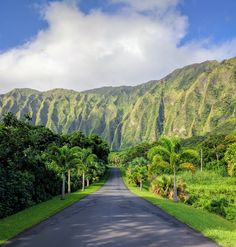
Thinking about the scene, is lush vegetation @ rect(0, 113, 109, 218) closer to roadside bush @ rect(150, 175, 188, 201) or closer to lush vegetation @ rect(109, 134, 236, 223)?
lush vegetation @ rect(109, 134, 236, 223)

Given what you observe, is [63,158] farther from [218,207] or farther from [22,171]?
[218,207]

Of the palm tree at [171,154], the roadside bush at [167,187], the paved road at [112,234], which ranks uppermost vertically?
the palm tree at [171,154]

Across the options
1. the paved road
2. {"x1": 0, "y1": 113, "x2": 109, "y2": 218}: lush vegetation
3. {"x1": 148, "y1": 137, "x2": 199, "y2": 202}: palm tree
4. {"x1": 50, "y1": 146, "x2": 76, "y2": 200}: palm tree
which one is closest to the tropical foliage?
{"x1": 148, "y1": 137, "x2": 199, "y2": 202}: palm tree

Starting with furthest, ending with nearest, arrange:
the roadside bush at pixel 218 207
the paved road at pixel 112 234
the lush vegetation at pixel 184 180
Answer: the lush vegetation at pixel 184 180, the roadside bush at pixel 218 207, the paved road at pixel 112 234

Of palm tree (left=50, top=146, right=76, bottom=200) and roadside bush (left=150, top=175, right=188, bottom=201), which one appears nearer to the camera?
roadside bush (left=150, top=175, right=188, bottom=201)

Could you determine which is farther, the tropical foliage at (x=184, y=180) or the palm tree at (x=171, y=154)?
the palm tree at (x=171, y=154)

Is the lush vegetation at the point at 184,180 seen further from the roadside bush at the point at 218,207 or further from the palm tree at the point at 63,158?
the palm tree at the point at 63,158

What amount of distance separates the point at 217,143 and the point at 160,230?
11146 cm

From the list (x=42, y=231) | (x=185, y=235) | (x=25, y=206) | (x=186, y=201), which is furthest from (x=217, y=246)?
(x=186, y=201)

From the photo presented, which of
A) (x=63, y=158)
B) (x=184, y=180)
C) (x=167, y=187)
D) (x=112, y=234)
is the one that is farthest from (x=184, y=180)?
(x=112, y=234)

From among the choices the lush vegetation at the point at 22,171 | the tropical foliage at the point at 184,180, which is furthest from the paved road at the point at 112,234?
the tropical foliage at the point at 184,180

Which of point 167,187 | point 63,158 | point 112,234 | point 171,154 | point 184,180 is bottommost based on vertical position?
point 112,234

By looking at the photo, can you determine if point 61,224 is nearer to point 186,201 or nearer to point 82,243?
point 82,243

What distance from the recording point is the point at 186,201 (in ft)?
148
